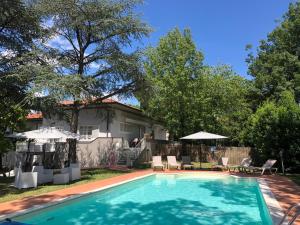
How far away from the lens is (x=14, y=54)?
719 inches

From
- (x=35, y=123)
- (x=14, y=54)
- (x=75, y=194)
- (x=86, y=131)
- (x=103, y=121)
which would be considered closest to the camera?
(x=75, y=194)

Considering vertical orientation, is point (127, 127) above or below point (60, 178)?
above

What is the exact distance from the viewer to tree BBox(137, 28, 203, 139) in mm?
28922

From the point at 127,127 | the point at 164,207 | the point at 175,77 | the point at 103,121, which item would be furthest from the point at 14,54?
the point at 127,127

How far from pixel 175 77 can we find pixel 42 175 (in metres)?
17.1

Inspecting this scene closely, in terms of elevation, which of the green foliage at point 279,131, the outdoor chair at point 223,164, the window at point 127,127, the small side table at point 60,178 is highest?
the window at point 127,127

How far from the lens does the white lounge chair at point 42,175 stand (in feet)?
49.6

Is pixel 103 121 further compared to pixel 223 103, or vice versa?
pixel 223 103

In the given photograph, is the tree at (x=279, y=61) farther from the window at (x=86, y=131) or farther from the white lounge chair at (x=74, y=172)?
the white lounge chair at (x=74, y=172)

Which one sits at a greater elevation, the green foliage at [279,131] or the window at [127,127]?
the window at [127,127]

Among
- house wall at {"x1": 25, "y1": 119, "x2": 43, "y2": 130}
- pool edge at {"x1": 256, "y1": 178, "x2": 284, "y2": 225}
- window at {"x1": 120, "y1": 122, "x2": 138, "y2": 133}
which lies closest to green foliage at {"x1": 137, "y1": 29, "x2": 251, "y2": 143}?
window at {"x1": 120, "y1": 122, "x2": 138, "y2": 133}

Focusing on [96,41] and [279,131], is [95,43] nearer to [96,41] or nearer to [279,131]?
[96,41]

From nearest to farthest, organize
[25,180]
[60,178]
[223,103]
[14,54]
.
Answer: [25,180], [60,178], [14,54], [223,103]

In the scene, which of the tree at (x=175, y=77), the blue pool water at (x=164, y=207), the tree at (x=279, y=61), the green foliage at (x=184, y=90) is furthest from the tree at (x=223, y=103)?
the blue pool water at (x=164, y=207)
